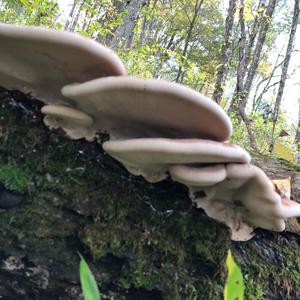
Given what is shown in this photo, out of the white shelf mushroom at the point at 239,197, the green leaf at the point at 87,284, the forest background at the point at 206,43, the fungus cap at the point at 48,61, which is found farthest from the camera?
the forest background at the point at 206,43

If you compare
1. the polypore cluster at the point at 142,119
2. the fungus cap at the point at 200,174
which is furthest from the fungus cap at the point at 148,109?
the fungus cap at the point at 200,174

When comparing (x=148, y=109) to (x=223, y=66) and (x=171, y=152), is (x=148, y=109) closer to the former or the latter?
(x=171, y=152)

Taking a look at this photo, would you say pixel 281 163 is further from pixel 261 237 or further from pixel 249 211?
pixel 249 211

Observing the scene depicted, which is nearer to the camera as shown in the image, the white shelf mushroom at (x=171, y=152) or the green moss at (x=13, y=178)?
the white shelf mushroom at (x=171, y=152)

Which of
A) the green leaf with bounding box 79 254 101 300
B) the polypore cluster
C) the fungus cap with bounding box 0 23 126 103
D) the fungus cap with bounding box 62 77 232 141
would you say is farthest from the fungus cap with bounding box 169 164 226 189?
the green leaf with bounding box 79 254 101 300

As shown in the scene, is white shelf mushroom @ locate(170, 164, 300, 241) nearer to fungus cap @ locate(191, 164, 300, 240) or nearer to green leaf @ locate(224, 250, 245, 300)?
fungus cap @ locate(191, 164, 300, 240)

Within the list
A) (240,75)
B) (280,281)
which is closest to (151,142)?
(280,281)

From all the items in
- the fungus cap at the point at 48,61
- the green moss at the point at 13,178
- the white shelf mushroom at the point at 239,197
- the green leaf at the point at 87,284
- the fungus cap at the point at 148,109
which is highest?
the fungus cap at the point at 48,61

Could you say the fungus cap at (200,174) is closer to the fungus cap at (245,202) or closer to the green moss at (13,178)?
the fungus cap at (245,202)
